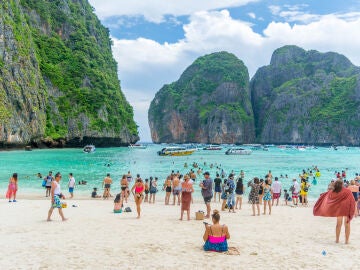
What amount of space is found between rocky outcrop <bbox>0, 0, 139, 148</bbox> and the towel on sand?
64.9m

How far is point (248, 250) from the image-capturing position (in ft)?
32.9

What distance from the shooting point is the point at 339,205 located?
1031 centimetres

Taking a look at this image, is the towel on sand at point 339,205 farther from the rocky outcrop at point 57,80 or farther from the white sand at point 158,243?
the rocky outcrop at point 57,80

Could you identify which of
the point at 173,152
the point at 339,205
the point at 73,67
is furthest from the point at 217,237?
the point at 73,67

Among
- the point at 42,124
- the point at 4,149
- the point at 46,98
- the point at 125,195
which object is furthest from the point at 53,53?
the point at 125,195

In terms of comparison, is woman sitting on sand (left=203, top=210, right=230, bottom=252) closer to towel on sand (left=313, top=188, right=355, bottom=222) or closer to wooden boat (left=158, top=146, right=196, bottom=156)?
towel on sand (left=313, top=188, right=355, bottom=222)

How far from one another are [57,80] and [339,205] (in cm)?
10087

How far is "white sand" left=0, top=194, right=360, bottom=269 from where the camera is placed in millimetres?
8711

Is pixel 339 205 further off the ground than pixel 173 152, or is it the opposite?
pixel 339 205

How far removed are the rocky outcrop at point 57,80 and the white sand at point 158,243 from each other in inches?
2308

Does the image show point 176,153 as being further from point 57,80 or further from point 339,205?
point 339,205

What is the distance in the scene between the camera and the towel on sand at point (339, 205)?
402 inches

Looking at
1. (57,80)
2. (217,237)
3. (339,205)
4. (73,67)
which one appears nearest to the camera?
(217,237)

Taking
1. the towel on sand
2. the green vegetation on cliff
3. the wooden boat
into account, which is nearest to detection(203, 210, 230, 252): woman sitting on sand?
the towel on sand
